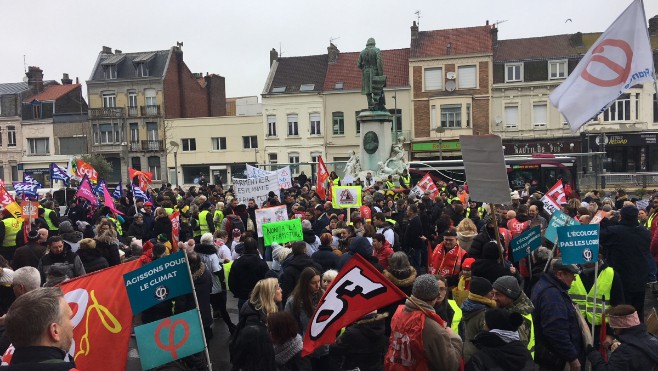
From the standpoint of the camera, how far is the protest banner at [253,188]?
14.4 m

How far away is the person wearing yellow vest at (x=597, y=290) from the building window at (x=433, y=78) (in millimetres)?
38991

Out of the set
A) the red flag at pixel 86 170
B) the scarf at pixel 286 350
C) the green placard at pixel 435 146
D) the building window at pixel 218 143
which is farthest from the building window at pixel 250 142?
the scarf at pixel 286 350

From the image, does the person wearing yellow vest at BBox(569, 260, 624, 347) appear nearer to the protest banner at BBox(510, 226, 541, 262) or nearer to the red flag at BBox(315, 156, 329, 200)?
the protest banner at BBox(510, 226, 541, 262)

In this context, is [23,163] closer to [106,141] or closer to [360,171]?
[106,141]

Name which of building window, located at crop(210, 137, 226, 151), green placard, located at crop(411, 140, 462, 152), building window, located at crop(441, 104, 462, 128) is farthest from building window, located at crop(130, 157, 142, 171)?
building window, located at crop(441, 104, 462, 128)

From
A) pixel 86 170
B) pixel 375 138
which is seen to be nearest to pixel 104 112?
pixel 375 138

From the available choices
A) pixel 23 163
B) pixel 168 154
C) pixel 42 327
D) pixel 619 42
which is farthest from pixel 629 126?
pixel 23 163

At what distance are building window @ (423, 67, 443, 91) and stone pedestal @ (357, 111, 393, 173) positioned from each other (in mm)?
19886

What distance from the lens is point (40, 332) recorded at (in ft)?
10.0

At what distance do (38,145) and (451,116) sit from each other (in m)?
35.9

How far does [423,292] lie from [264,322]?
1669 millimetres

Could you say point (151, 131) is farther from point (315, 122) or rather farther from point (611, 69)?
point (611, 69)

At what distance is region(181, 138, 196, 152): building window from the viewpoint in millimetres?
50312

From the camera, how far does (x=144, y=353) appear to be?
16.0ft
